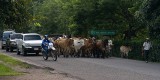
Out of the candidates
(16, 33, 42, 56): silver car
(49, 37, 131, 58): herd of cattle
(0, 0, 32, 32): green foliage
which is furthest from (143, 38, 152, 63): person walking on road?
(0, 0, 32, 32): green foliage

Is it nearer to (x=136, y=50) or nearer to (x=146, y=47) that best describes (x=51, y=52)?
(x=146, y=47)

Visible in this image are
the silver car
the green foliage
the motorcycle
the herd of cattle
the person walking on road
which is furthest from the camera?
the silver car

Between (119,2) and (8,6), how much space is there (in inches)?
809

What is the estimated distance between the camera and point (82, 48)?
34.7 meters

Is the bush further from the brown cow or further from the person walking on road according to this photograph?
the person walking on road

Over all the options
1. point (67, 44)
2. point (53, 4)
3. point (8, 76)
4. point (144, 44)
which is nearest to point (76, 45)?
point (67, 44)

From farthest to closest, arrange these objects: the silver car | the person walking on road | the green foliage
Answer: the silver car
the person walking on road
the green foliage

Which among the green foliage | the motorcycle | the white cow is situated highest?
the green foliage

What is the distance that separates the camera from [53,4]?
66.6 metres

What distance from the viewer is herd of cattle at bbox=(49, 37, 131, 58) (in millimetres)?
34062

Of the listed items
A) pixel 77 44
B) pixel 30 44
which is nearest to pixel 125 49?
pixel 77 44

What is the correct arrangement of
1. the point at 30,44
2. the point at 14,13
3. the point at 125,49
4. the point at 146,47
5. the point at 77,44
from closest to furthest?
the point at 14,13, the point at 146,47, the point at 125,49, the point at 77,44, the point at 30,44

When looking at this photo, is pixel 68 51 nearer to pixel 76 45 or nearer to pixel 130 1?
pixel 76 45

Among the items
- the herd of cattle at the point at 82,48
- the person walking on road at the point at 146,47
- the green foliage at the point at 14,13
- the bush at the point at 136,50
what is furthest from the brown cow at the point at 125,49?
the green foliage at the point at 14,13
